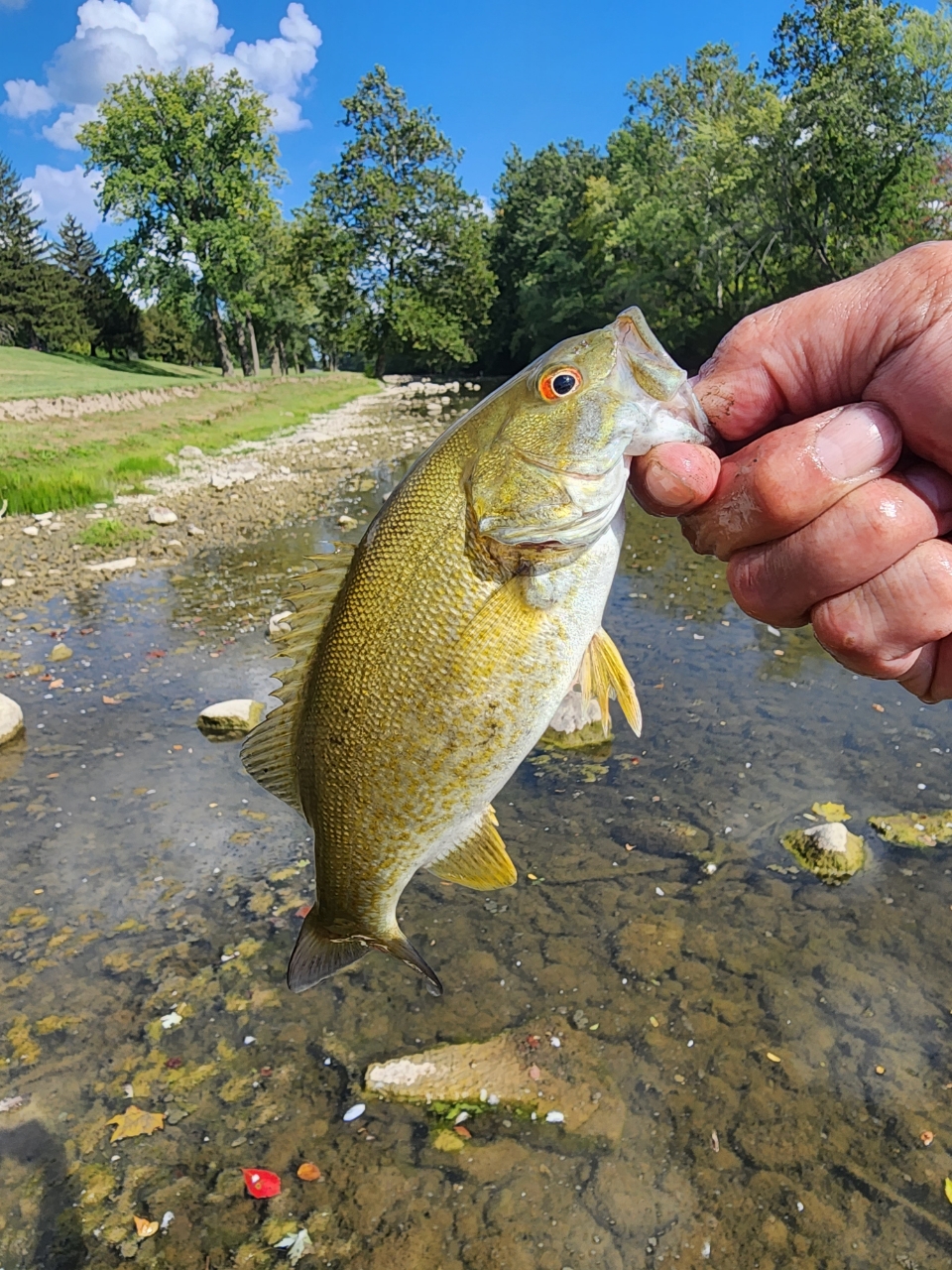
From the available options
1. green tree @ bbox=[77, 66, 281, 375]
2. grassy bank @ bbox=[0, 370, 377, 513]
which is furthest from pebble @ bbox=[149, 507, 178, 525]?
green tree @ bbox=[77, 66, 281, 375]

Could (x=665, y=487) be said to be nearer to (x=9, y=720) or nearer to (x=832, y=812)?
(x=832, y=812)

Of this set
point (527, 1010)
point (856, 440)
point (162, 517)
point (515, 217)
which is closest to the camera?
point (856, 440)

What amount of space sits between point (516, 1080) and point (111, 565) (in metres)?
11.2

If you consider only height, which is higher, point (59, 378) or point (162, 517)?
point (59, 378)

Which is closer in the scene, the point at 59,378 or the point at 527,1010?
the point at 527,1010

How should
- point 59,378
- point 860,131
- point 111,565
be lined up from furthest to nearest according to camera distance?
point 59,378
point 860,131
point 111,565

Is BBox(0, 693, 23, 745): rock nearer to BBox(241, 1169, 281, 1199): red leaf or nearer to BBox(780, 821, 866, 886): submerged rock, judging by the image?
BBox(241, 1169, 281, 1199): red leaf

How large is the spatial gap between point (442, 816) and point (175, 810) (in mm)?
4787

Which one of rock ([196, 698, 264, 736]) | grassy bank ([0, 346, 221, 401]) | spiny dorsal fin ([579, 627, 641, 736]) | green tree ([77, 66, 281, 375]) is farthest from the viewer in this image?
green tree ([77, 66, 281, 375])

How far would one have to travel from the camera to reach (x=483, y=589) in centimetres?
244

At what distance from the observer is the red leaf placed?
379 cm

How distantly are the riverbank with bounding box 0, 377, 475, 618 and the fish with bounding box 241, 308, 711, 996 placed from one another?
1014cm

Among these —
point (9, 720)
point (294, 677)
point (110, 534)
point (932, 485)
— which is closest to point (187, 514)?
point (110, 534)

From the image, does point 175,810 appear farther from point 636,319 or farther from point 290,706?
point 636,319
